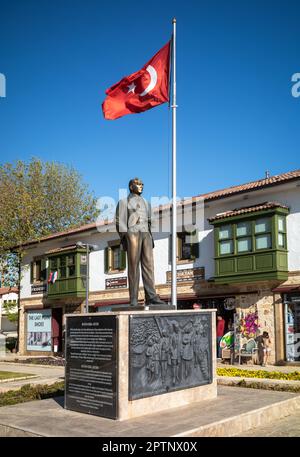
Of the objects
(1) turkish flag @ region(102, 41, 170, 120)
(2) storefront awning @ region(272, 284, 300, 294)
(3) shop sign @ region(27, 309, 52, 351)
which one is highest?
(1) turkish flag @ region(102, 41, 170, 120)

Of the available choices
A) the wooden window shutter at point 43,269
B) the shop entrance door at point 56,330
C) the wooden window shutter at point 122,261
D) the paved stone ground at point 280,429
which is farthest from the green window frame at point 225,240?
the wooden window shutter at point 43,269

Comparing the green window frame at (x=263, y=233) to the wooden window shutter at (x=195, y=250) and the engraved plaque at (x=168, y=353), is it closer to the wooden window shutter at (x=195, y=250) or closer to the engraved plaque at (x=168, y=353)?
the wooden window shutter at (x=195, y=250)

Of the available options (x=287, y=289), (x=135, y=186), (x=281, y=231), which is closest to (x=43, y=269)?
(x=281, y=231)

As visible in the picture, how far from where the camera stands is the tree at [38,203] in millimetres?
33969

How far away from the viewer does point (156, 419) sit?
8133 mm

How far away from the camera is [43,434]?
7.20m

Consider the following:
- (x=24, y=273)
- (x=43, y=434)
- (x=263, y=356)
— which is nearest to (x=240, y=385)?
(x=43, y=434)

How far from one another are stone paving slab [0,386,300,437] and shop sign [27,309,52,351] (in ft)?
75.1

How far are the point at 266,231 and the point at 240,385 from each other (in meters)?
9.51

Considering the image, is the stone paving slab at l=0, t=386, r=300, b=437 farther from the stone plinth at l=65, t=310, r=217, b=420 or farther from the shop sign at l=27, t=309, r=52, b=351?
the shop sign at l=27, t=309, r=52, b=351

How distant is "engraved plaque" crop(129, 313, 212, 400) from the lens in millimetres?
8562

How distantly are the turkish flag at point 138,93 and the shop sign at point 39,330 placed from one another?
20212mm

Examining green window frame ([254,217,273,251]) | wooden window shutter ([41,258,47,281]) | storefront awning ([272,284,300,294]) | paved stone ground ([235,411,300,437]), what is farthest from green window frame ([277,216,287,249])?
wooden window shutter ([41,258,47,281])

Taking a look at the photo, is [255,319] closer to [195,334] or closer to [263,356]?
[263,356]
